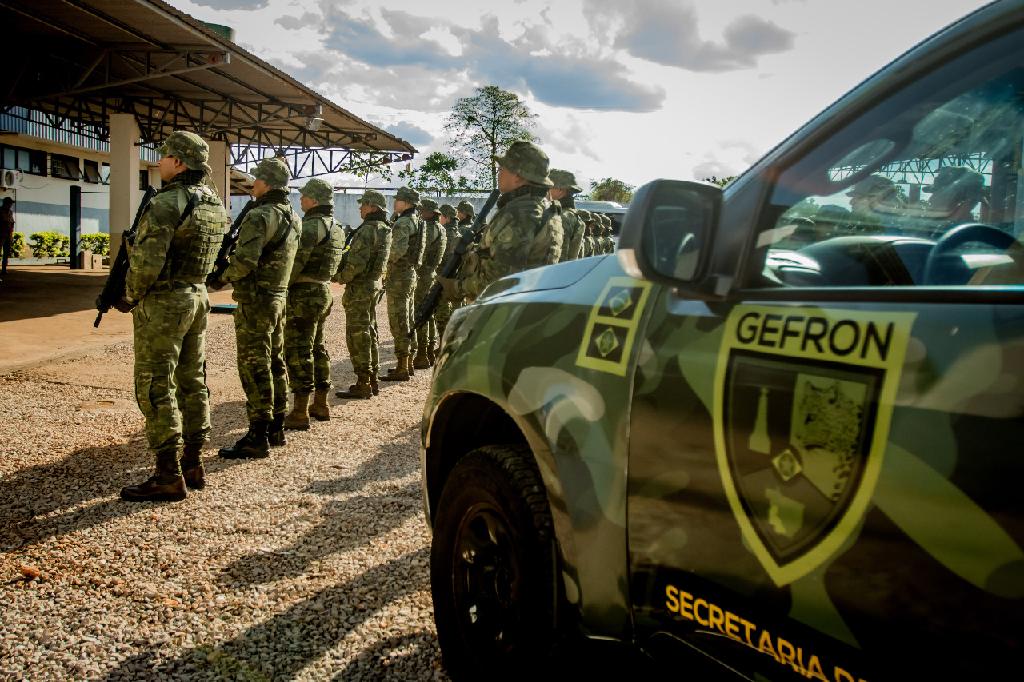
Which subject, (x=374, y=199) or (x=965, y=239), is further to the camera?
(x=374, y=199)

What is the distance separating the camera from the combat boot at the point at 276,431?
244 inches

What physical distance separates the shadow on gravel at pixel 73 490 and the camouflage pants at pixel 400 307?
138 inches

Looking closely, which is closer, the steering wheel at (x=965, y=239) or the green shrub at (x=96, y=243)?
the steering wheel at (x=965, y=239)

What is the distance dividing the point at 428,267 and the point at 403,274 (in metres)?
1.59

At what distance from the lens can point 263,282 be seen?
588 centimetres

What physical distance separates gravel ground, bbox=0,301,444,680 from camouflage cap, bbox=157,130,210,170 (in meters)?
1.92

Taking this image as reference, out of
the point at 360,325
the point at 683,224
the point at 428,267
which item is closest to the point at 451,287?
the point at 360,325

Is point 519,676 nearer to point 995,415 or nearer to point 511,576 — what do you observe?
point 511,576

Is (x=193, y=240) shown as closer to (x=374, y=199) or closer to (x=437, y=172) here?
(x=374, y=199)

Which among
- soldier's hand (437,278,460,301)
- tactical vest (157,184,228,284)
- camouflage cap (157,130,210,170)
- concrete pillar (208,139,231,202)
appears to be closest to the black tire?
tactical vest (157,184,228,284)

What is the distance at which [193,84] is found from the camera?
17.7 metres

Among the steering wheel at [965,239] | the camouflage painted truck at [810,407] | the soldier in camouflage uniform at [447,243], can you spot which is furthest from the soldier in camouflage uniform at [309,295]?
the steering wheel at [965,239]

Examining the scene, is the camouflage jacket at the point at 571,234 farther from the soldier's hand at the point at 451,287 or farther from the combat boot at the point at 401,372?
the soldier's hand at the point at 451,287

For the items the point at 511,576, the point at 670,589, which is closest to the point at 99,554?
the point at 511,576
